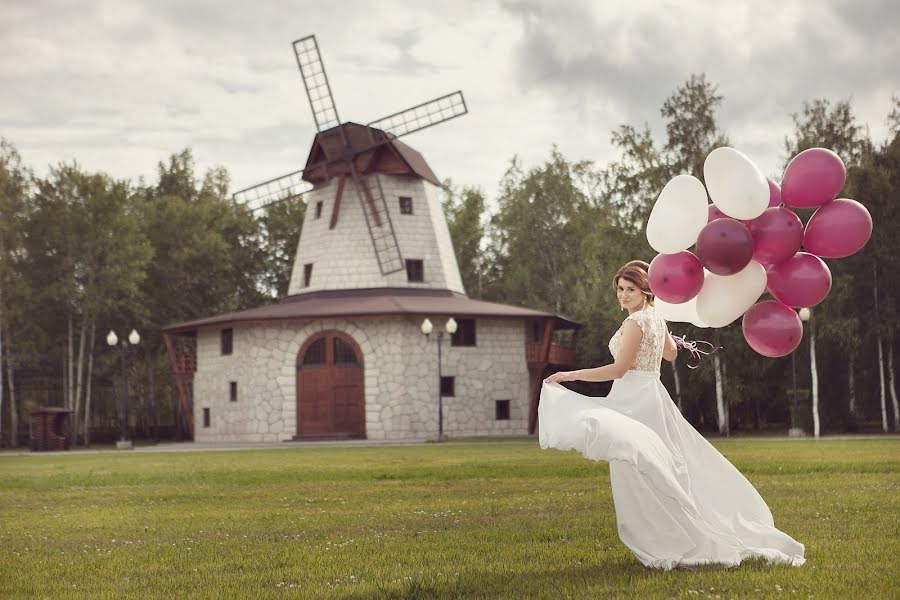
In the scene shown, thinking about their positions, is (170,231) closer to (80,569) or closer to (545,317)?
(545,317)

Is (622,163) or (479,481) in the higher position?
(622,163)

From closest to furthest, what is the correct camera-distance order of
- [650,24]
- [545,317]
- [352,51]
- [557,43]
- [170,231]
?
1. [650,24]
2. [557,43]
3. [545,317]
4. [352,51]
5. [170,231]

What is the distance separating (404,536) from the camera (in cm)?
844

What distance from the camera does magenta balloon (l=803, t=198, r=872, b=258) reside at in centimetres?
708

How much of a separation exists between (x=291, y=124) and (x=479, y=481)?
30147 millimetres

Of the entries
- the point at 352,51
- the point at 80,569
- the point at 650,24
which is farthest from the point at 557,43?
the point at 352,51

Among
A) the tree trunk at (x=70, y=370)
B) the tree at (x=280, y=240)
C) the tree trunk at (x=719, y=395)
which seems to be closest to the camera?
the tree trunk at (x=719, y=395)

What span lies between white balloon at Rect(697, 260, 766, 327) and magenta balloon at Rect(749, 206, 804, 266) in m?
0.14

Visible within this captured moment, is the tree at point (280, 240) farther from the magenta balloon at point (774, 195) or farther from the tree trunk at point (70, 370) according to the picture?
the magenta balloon at point (774, 195)

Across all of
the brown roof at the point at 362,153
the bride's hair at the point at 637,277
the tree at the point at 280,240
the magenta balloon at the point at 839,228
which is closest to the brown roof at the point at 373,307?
the brown roof at the point at 362,153

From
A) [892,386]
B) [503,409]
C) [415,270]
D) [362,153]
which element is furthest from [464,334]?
[892,386]

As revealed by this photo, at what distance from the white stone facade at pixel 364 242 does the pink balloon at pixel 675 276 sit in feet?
100

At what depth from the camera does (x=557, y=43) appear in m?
12.7

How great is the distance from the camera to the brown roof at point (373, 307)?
1364 inches
